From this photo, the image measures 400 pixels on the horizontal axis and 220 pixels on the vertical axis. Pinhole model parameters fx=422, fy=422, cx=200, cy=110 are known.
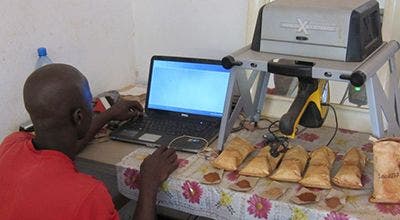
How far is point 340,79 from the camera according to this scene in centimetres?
100

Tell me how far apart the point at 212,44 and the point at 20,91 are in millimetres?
747

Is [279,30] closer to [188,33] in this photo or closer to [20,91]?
[188,33]

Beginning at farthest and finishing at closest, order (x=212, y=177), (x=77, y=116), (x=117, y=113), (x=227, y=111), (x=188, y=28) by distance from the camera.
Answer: (x=188, y=28), (x=117, y=113), (x=227, y=111), (x=212, y=177), (x=77, y=116)

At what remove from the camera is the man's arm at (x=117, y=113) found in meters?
1.41

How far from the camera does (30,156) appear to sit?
962mm

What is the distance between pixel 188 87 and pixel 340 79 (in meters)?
0.62

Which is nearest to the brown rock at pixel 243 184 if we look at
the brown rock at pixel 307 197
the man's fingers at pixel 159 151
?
the brown rock at pixel 307 197

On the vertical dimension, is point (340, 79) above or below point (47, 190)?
above

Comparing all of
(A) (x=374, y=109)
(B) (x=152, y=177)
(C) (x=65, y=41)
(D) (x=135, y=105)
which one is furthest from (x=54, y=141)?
(A) (x=374, y=109)

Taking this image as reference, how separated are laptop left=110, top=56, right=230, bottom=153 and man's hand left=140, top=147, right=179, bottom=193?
0.39 ft

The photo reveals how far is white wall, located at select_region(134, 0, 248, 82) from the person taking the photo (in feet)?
5.40

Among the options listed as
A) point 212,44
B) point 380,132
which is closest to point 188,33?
point 212,44

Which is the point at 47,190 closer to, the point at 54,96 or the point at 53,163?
the point at 53,163

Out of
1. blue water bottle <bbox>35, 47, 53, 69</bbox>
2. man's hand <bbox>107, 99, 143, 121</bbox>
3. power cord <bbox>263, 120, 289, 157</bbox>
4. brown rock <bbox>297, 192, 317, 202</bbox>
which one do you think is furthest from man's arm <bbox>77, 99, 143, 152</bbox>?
brown rock <bbox>297, 192, 317, 202</bbox>
